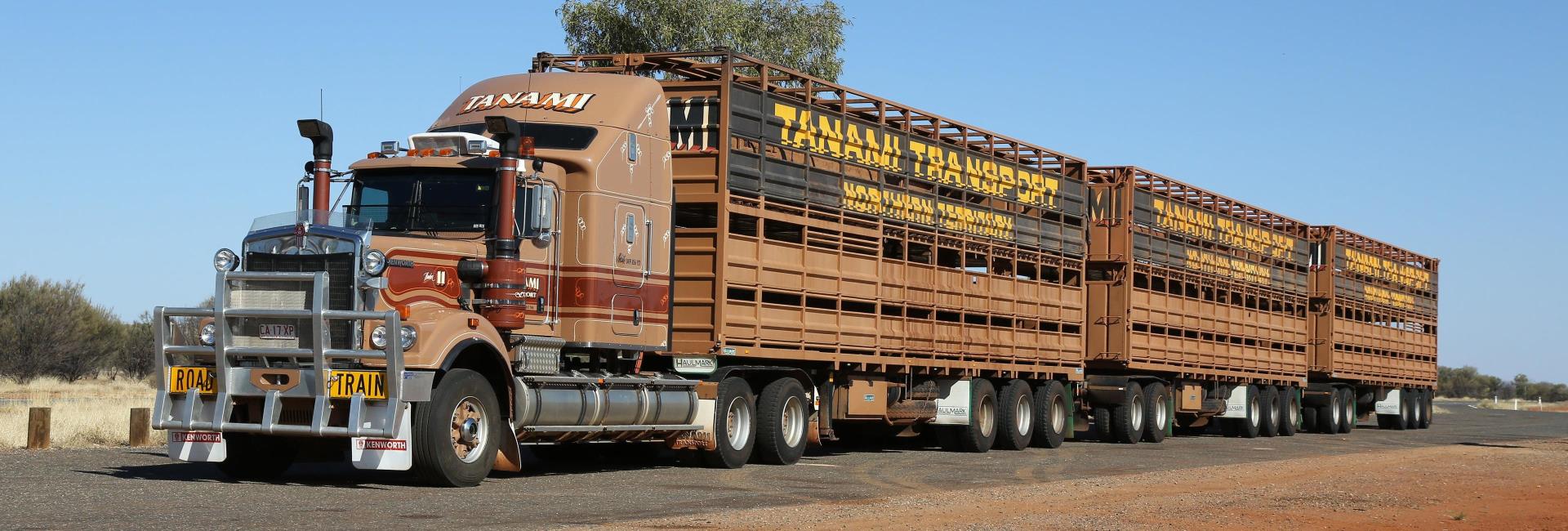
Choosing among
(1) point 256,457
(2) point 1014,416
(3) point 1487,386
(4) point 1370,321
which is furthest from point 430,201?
(3) point 1487,386

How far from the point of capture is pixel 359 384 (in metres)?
14.0

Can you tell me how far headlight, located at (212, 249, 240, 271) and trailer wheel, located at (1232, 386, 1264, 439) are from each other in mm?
23023

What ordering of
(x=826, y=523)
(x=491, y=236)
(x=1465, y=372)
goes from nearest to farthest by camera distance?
1. (x=826, y=523)
2. (x=491, y=236)
3. (x=1465, y=372)

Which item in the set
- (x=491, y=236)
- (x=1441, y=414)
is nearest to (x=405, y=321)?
(x=491, y=236)

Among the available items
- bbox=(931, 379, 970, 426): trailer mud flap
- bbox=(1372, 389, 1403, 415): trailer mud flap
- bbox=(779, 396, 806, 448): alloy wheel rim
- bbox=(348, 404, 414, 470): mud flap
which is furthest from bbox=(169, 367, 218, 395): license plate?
bbox=(1372, 389, 1403, 415): trailer mud flap

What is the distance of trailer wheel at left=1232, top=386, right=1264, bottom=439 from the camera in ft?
109

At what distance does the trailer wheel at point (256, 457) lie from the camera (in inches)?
603

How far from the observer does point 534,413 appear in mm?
15484

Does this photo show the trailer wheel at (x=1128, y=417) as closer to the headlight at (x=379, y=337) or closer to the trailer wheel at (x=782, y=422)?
the trailer wheel at (x=782, y=422)

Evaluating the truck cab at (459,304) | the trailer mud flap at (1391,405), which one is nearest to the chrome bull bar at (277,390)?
the truck cab at (459,304)

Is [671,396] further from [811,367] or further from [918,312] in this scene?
[918,312]

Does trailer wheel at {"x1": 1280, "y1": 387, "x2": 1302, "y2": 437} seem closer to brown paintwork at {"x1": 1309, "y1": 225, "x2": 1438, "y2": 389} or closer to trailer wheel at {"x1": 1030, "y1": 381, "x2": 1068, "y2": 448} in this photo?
brown paintwork at {"x1": 1309, "y1": 225, "x2": 1438, "y2": 389}

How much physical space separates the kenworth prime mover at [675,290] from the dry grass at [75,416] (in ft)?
23.4

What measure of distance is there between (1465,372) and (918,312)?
456 feet
